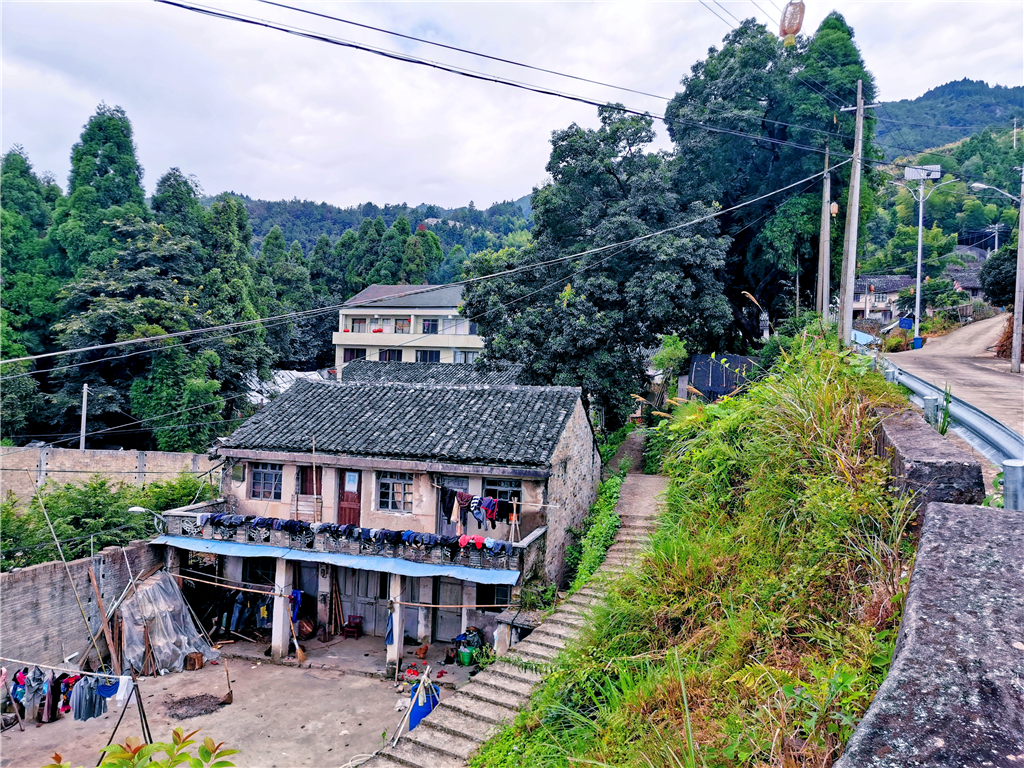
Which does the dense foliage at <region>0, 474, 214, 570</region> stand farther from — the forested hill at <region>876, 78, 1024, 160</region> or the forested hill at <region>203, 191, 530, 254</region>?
the forested hill at <region>876, 78, 1024, 160</region>

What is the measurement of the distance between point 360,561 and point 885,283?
4034 cm

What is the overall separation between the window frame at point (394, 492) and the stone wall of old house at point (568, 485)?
12.2 feet

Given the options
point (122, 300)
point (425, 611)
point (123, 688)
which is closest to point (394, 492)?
point (425, 611)

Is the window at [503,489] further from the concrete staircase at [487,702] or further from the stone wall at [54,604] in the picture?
the stone wall at [54,604]

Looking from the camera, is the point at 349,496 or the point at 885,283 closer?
the point at 349,496

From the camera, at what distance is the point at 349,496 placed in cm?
1641

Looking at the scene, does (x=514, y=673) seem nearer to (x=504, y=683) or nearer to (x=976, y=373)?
(x=504, y=683)

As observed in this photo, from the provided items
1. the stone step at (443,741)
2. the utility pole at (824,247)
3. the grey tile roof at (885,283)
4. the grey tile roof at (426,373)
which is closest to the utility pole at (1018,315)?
the utility pole at (824,247)

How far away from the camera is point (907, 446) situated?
4.71 metres

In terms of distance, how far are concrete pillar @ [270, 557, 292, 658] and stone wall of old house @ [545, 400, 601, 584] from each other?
22.0ft

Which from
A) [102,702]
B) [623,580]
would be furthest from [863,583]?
[102,702]

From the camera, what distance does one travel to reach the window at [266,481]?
1706 cm

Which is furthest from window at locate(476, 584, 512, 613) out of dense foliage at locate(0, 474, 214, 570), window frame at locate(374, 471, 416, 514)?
dense foliage at locate(0, 474, 214, 570)

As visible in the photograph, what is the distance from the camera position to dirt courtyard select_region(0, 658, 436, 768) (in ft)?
37.9
